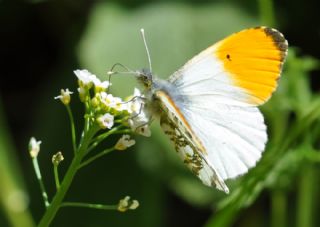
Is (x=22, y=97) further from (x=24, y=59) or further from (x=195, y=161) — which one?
(x=195, y=161)

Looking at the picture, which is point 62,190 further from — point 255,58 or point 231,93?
point 255,58

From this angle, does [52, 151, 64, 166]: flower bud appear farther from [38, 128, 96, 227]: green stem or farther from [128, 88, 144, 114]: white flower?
[128, 88, 144, 114]: white flower

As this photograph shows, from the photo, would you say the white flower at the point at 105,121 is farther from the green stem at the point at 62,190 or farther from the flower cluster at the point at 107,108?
the green stem at the point at 62,190

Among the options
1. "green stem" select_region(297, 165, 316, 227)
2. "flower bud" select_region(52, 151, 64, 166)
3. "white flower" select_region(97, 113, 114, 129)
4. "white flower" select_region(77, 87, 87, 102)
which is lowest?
"green stem" select_region(297, 165, 316, 227)


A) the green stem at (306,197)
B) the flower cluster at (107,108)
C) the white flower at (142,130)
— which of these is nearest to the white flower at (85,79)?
the flower cluster at (107,108)

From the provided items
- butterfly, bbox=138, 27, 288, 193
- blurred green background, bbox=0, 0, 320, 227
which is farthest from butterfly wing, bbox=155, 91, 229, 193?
blurred green background, bbox=0, 0, 320, 227

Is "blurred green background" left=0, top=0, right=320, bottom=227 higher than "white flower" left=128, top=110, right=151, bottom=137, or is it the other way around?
"white flower" left=128, top=110, right=151, bottom=137

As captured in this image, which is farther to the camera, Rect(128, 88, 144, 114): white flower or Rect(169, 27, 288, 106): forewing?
Rect(169, 27, 288, 106): forewing
